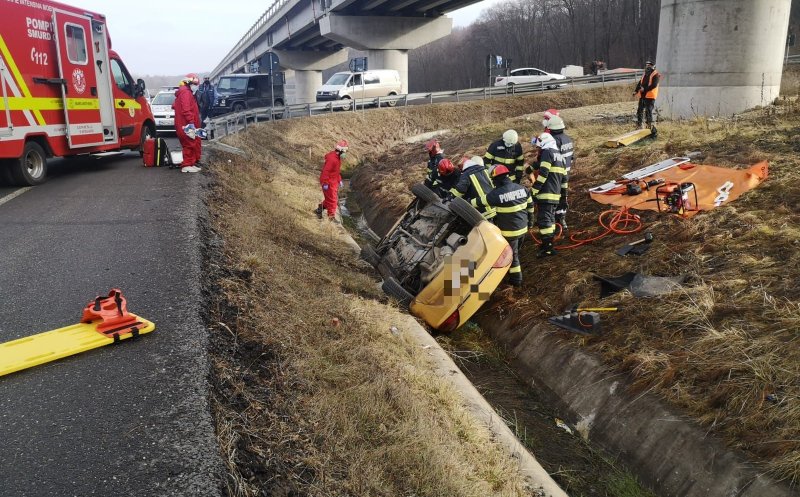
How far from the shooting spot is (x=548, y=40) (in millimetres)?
64000

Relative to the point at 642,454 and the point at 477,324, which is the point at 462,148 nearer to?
the point at 477,324

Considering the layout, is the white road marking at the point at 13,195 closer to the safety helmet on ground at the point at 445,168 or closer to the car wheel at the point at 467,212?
the safety helmet on ground at the point at 445,168

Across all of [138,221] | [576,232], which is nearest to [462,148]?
[576,232]

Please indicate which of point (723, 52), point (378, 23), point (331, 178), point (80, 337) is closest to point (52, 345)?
point (80, 337)

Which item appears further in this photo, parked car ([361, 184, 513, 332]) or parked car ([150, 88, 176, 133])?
parked car ([150, 88, 176, 133])

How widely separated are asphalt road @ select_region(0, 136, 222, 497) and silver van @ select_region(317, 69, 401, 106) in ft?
72.6

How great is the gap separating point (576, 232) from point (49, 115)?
8856 millimetres

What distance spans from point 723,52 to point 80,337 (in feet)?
54.2

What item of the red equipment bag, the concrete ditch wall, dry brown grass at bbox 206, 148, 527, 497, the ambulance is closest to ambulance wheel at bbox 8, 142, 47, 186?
the ambulance

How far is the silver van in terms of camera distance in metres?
29.1

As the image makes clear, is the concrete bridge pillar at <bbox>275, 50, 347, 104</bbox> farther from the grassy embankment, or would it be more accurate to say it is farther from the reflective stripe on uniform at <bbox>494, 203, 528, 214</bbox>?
the grassy embankment

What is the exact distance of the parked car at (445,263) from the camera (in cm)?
720

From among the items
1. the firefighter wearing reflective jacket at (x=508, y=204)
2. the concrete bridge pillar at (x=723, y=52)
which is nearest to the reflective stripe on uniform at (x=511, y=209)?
the firefighter wearing reflective jacket at (x=508, y=204)

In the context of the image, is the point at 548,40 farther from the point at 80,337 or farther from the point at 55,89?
the point at 80,337
